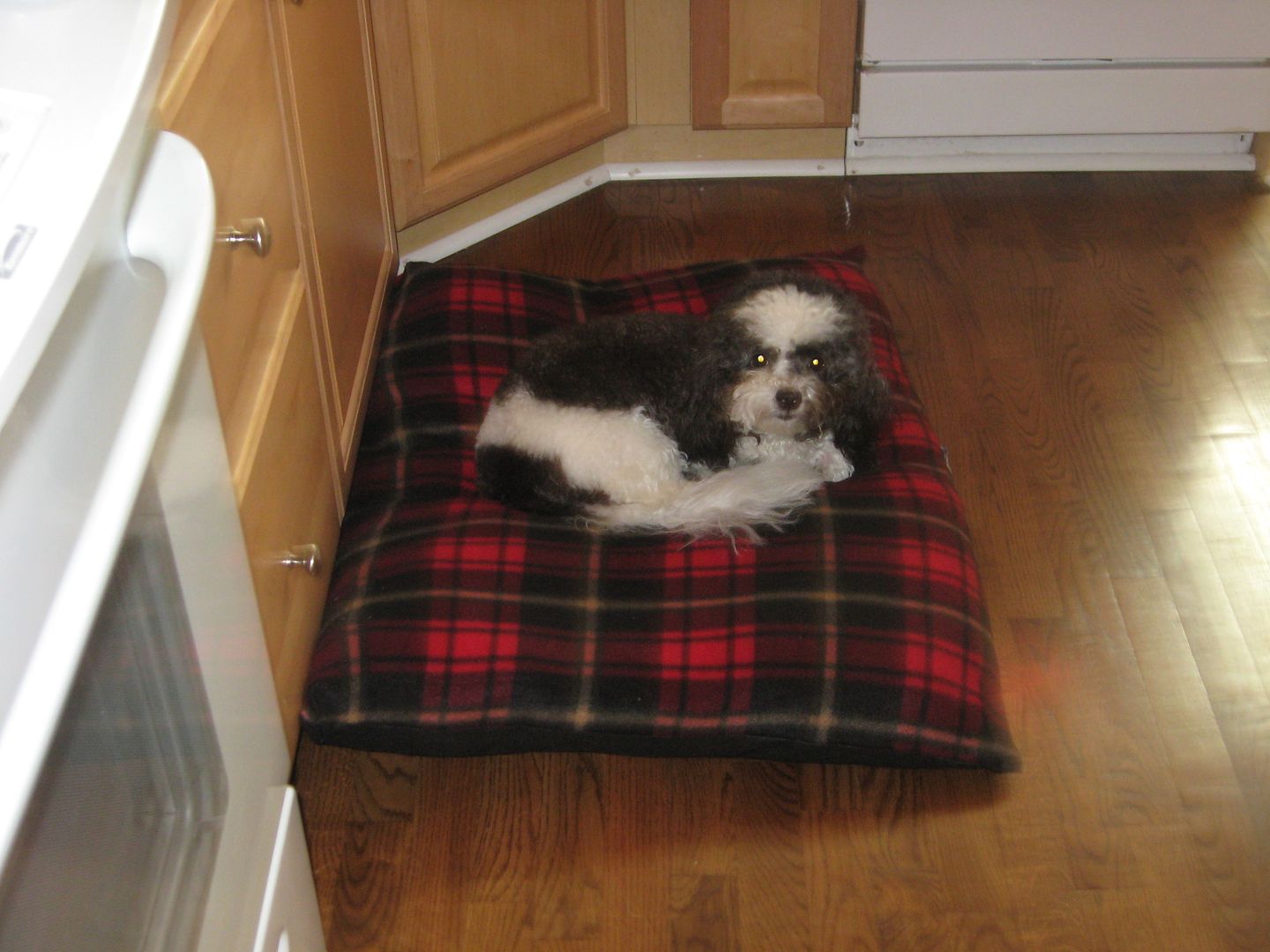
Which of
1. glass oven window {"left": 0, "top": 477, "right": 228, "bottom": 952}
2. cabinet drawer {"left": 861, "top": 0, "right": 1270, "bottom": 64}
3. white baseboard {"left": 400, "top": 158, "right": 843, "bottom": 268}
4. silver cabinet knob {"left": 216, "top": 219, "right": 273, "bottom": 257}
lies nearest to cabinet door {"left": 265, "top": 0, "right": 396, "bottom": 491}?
silver cabinet knob {"left": 216, "top": 219, "right": 273, "bottom": 257}

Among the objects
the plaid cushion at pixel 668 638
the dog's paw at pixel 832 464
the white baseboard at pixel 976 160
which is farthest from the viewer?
the white baseboard at pixel 976 160

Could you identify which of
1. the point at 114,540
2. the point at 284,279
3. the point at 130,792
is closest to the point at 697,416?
the point at 284,279

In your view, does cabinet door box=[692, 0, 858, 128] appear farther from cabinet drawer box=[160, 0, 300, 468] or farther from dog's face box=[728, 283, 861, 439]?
cabinet drawer box=[160, 0, 300, 468]

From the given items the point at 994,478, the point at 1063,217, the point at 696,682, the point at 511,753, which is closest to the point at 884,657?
the point at 696,682

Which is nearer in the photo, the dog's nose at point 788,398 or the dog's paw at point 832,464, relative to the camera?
the dog's nose at point 788,398

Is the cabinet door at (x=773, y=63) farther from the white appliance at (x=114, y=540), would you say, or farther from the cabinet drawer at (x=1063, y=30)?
the white appliance at (x=114, y=540)

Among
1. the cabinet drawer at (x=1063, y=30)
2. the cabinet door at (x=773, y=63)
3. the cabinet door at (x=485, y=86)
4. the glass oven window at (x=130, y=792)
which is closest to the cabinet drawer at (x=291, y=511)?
the glass oven window at (x=130, y=792)

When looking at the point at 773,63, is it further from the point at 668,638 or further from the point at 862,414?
the point at 668,638

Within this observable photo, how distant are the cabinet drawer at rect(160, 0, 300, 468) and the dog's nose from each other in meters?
0.66

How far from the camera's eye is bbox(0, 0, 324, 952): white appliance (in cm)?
57

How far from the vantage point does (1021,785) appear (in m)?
1.70

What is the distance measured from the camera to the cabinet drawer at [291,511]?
1397 millimetres

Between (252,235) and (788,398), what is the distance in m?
0.79

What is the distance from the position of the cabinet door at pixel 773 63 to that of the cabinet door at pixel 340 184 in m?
Result: 0.90
